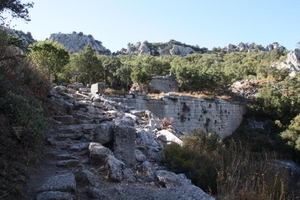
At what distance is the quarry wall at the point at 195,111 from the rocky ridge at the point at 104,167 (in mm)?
10116

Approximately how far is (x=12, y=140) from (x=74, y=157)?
149 centimetres

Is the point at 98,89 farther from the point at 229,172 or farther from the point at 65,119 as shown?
the point at 229,172

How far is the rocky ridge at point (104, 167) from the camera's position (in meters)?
4.05

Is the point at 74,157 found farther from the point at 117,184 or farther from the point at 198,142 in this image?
the point at 198,142

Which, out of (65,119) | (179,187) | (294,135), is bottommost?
(294,135)

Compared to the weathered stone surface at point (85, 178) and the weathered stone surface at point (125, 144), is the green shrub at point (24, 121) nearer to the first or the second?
the weathered stone surface at point (85, 178)

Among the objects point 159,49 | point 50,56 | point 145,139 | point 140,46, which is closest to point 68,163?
point 145,139

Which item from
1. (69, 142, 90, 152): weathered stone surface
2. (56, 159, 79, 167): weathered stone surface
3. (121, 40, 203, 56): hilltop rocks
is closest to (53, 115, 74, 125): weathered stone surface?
(69, 142, 90, 152): weathered stone surface

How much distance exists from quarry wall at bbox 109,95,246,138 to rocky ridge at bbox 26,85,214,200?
1012 cm

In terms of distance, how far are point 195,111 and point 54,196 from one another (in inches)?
779

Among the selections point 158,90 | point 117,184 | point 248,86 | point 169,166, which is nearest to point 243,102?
point 248,86


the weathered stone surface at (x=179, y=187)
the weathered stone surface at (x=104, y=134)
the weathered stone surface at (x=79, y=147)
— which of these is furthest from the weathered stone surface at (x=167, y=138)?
the weathered stone surface at (x=79, y=147)

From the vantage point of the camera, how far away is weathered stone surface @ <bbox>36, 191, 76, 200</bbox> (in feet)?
11.5

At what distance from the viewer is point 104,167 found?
506 centimetres
